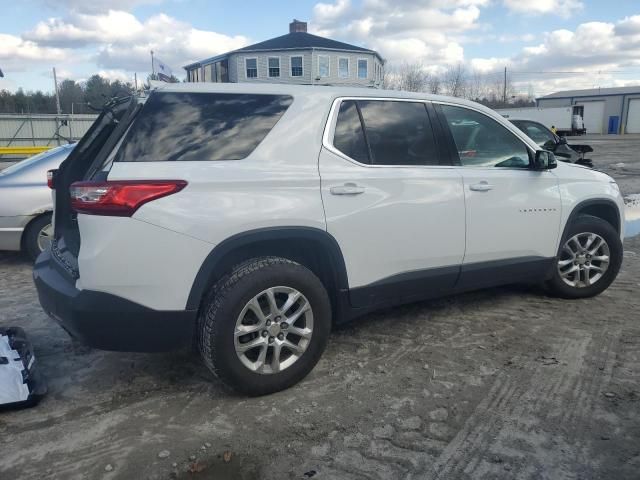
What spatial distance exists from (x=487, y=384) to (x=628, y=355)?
3.91 ft

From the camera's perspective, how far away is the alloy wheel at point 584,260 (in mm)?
4918

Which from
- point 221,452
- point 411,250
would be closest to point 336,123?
point 411,250

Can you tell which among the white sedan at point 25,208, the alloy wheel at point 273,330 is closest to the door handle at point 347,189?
the alloy wheel at point 273,330

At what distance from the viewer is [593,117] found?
200 feet

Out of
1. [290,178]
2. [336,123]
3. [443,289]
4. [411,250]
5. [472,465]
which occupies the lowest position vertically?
[472,465]

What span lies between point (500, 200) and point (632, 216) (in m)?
6.40

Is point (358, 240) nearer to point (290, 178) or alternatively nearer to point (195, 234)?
point (290, 178)

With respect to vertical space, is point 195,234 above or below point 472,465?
above

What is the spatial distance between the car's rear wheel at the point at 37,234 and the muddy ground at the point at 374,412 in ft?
6.52

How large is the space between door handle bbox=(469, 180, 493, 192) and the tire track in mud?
127cm

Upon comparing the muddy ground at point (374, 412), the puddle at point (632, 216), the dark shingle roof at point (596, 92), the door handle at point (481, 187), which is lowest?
the muddy ground at point (374, 412)

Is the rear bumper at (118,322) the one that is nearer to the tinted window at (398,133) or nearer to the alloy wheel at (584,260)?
the tinted window at (398,133)

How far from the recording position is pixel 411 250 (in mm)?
3811

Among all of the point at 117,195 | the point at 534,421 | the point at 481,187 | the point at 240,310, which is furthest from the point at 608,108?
the point at 117,195
